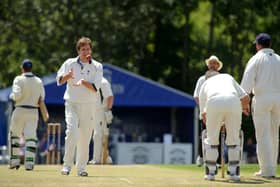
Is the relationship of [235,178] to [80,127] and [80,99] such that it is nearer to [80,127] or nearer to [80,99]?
[80,127]

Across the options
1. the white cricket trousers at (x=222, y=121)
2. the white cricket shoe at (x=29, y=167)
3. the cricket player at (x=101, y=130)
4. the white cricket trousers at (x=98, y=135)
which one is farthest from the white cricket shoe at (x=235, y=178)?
the white cricket trousers at (x=98, y=135)

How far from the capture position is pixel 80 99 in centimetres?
1395

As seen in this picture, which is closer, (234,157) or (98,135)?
(234,157)

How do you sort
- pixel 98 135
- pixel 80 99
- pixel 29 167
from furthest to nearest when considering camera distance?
pixel 98 135, pixel 29 167, pixel 80 99

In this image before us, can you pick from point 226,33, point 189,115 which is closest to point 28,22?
point 226,33

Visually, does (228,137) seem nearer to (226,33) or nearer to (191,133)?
(191,133)

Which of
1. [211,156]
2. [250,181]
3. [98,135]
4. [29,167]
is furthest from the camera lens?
[98,135]

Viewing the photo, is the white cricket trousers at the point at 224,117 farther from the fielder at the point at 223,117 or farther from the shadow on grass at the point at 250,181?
the shadow on grass at the point at 250,181

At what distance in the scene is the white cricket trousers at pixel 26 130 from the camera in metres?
16.6

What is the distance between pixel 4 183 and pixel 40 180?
0.85 m

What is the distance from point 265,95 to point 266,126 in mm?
469

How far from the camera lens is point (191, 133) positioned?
105 feet

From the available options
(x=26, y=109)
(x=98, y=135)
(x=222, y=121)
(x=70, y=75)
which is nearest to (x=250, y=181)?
(x=222, y=121)

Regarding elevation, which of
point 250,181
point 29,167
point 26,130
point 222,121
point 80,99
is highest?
point 80,99
